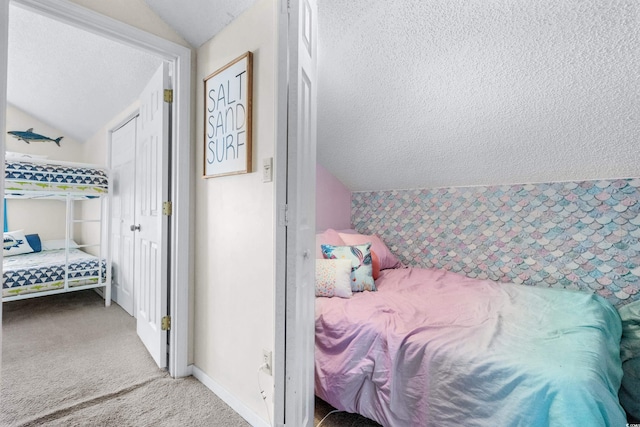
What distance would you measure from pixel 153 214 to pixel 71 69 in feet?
5.51

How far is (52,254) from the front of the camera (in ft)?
11.8

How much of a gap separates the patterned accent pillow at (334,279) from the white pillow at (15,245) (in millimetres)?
3688

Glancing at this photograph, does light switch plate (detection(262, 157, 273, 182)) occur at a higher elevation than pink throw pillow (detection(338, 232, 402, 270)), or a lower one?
higher

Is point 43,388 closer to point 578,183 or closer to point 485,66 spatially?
point 485,66

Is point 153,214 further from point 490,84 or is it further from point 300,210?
point 490,84

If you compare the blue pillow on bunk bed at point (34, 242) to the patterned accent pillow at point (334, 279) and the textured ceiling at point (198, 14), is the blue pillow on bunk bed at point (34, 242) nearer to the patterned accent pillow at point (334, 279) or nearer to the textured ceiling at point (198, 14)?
the textured ceiling at point (198, 14)

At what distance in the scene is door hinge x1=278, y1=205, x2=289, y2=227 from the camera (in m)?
1.13

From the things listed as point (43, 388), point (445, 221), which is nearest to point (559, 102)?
point (445, 221)

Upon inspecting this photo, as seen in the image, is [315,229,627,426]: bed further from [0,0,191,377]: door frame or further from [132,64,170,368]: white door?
[132,64,170,368]: white door

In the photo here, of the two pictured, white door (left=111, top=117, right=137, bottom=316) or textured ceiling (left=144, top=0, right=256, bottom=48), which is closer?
textured ceiling (left=144, top=0, right=256, bottom=48)

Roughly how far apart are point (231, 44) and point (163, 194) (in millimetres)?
963

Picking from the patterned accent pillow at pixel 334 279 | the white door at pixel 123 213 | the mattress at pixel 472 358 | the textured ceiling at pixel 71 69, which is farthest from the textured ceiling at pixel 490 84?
the white door at pixel 123 213

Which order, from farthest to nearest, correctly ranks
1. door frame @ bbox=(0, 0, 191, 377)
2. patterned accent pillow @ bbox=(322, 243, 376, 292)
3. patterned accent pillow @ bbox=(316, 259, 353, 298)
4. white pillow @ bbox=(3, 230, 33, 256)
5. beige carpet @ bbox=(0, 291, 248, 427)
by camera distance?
white pillow @ bbox=(3, 230, 33, 256) → patterned accent pillow @ bbox=(322, 243, 376, 292) → patterned accent pillow @ bbox=(316, 259, 353, 298) → door frame @ bbox=(0, 0, 191, 377) → beige carpet @ bbox=(0, 291, 248, 427)

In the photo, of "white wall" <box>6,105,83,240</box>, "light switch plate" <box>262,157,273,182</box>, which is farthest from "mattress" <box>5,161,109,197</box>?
"light switch plate" <box>262,157,273,182</box>
